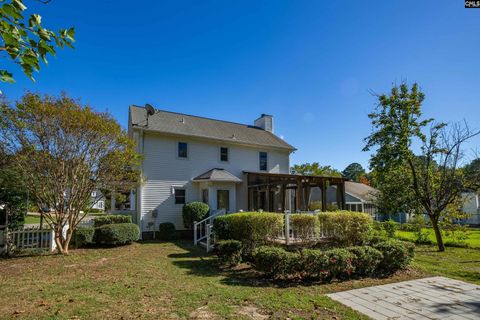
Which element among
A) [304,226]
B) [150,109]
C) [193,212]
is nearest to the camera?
[304,226]

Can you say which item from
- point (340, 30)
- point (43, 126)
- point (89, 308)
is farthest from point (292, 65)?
point (89, 308)

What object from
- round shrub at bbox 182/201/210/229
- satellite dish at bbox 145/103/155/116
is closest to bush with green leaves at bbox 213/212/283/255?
round shrub at bbox 182/201/210/229

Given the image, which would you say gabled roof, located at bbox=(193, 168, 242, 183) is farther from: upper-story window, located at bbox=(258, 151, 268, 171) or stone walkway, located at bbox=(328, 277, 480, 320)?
stone walkway, located at bbox=(328, 277, 480, 320)

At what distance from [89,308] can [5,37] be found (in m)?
4.80

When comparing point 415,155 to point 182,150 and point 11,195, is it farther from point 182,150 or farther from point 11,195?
point 11,195

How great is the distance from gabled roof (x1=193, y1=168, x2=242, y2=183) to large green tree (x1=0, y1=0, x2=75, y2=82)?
44.6ft

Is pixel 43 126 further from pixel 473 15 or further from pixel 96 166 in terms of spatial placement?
pixel 473 15

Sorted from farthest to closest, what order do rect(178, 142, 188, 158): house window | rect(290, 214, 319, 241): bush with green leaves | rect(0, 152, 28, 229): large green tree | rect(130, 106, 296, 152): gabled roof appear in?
rect(178, 142, 188, 158): house window, rect(130, 106, 296, 152): gabled roof, rect(0, 152, 28, 229): large green tree, rect(290, 214, 319, 241): bush with green leaves

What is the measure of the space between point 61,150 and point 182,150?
24.1 feet

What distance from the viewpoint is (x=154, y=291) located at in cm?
589

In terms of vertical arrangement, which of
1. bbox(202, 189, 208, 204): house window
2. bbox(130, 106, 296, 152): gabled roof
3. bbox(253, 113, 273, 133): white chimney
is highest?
→ bbox(253, 113, 273, 133): white chimney

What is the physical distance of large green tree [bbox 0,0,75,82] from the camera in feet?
6.59

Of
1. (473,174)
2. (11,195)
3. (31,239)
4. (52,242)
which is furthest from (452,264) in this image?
(11,195)

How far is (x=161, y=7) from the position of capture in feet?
32.9
